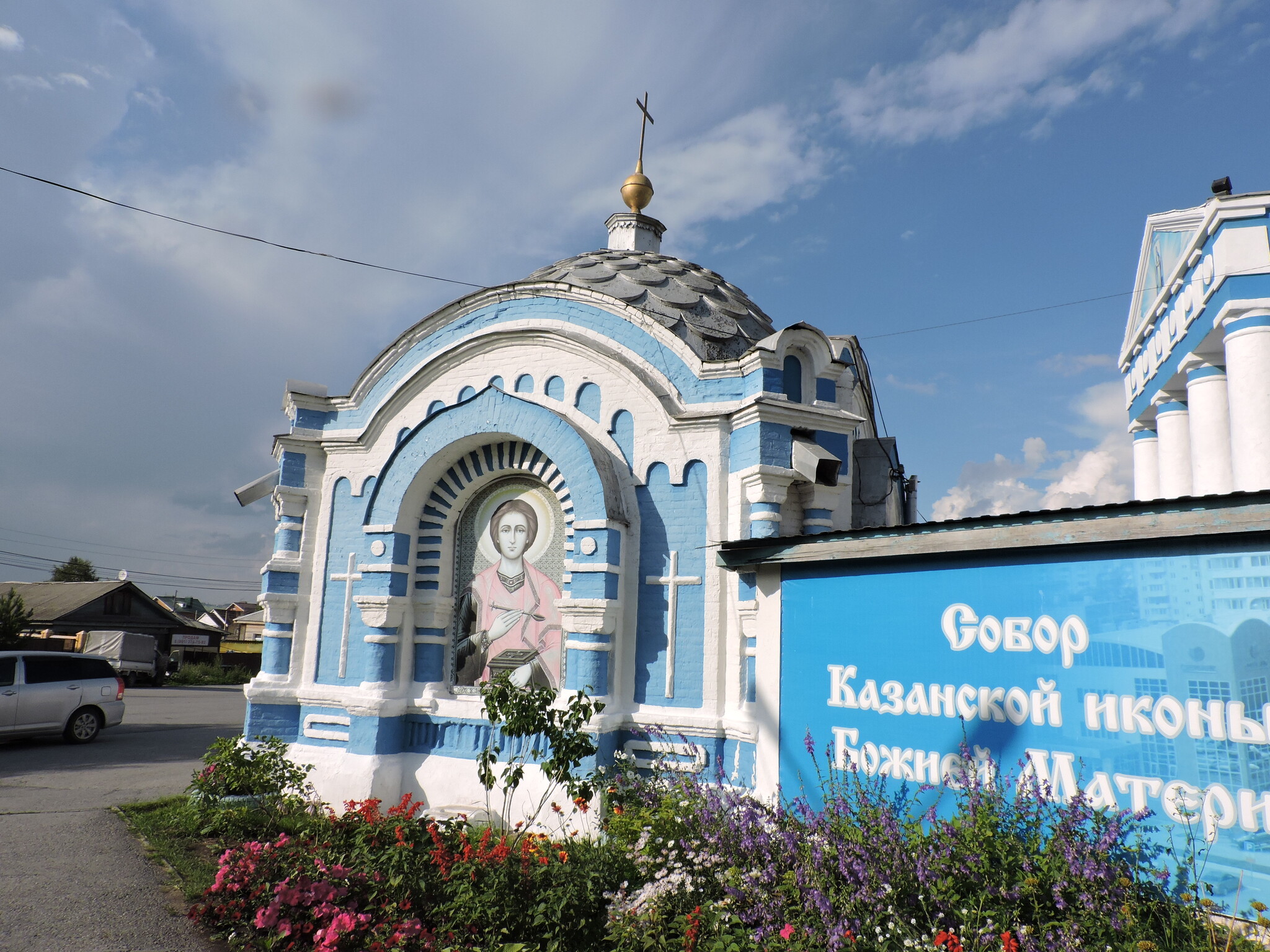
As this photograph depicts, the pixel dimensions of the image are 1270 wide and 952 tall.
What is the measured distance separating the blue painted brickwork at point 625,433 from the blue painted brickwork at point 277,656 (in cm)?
526

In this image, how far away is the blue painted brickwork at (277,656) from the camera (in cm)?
1030

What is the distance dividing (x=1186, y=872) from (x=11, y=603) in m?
32.2

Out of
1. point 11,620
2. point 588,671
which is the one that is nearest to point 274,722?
point 588,671

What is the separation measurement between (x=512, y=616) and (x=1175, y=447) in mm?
10056

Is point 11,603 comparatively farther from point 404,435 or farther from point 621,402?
point 621,402

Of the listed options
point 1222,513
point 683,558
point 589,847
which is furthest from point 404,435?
point 1222,513

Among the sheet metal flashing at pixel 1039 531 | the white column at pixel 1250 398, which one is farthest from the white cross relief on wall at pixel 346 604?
the white column at pixel 1250 398

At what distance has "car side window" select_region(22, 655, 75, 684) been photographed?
1350cm

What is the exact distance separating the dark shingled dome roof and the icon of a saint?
10.3 ft

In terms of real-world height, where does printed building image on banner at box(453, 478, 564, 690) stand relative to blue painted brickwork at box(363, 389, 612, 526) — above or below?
below

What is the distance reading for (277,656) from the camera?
406 inches

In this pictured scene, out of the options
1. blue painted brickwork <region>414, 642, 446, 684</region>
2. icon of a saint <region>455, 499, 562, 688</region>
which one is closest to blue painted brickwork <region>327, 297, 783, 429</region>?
icon of a saint <region>455, 499, 562, 688</region>

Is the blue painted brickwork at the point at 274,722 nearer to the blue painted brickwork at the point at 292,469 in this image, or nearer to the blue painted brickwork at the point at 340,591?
the blue painted brickwork at the point at 340,591

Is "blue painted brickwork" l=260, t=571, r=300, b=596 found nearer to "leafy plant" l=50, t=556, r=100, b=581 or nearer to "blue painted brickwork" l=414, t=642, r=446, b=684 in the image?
"blue painted brickwork" l=414, t=642, r=446, b=684
